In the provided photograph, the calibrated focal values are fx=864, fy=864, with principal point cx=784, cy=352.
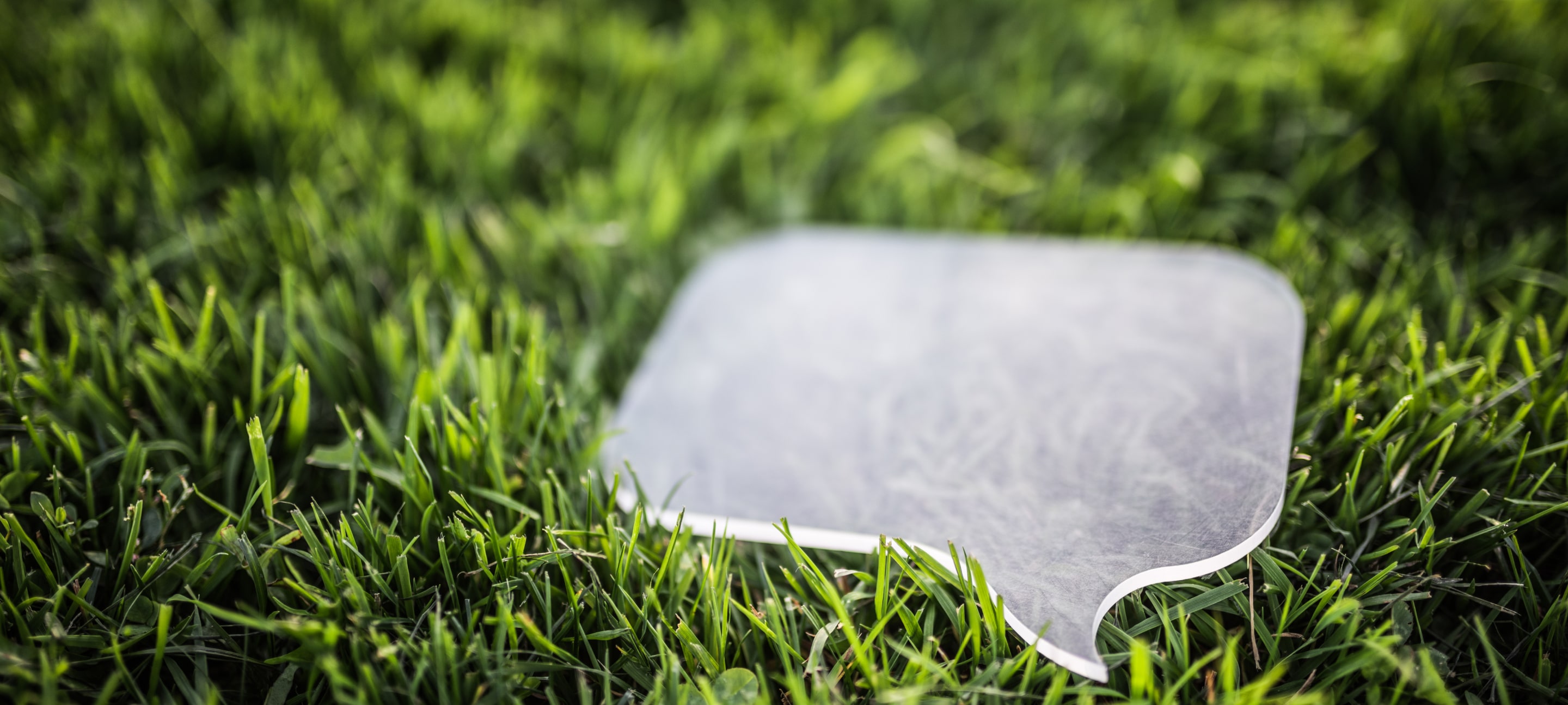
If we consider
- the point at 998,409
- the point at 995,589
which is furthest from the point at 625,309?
the point at 995,589

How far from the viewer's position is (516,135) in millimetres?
1737

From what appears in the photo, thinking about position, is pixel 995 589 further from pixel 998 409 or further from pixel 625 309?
pixel 625 309

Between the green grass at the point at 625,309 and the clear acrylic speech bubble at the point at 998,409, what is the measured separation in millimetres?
60

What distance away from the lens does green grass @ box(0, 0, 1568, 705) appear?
3.03ft

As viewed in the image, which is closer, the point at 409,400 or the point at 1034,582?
the point at 1034,582

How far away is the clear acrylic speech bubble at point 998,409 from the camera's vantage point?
972 millimetres

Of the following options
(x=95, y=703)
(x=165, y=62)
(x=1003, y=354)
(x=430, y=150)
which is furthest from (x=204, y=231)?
(x=1003, y=354)

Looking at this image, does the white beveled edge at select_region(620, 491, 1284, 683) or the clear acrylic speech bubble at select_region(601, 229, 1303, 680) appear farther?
the clear acrylic speech bubble at select_region(601, 229, 1303, 680)

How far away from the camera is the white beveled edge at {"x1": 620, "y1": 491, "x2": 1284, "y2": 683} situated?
87cm

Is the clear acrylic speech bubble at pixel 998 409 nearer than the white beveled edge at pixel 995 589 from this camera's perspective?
No

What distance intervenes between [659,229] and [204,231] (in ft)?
2.47

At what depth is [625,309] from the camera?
1468mm

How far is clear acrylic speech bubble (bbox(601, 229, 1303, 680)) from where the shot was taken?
3.19 ft

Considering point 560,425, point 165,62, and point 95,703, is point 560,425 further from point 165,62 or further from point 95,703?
point 165,62
